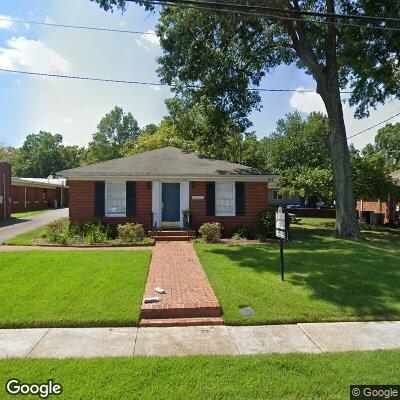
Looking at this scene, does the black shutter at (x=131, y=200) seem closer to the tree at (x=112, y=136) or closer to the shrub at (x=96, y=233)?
the shrub at (x=96, y=233)

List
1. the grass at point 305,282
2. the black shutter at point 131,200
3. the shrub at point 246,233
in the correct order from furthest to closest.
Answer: the black shutter at point 131,200, the shrub at point 246,233, the grass at point 305,282

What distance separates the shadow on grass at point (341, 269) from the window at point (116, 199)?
17.7ft

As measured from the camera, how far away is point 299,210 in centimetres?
3306

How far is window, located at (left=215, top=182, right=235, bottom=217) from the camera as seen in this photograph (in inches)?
643

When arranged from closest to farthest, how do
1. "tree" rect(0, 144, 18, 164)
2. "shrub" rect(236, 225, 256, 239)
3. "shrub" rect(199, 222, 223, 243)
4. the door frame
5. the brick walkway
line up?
the brick walkway, "shrub" rect(199, 222, 223, 243), "shrub" rect(236, 225, 256, 239), the door frame, "tree" rect(0, 144, 18, 164)

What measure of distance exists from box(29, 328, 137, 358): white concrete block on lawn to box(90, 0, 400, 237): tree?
12630mm

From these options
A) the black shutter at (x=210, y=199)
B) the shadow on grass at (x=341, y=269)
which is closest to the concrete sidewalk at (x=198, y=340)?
the shadow on grass at (x=341, y=269)

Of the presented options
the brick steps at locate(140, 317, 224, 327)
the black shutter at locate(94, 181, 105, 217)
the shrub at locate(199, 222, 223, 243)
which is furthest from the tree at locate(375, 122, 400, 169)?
→ the brick steps at locate(140, 317, 224, 327)

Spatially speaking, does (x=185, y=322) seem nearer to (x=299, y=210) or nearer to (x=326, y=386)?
(x=326, y=386)

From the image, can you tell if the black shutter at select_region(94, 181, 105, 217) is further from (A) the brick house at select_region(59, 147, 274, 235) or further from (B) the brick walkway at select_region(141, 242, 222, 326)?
(B) the brick walkway at select_region(141, 242, 222, 326)

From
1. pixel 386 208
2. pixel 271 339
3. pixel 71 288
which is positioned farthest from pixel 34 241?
pixel 386 208

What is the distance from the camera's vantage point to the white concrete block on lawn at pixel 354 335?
511cm

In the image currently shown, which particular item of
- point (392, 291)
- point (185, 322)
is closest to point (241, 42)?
point (392, 291)

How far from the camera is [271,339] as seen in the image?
5.37m
